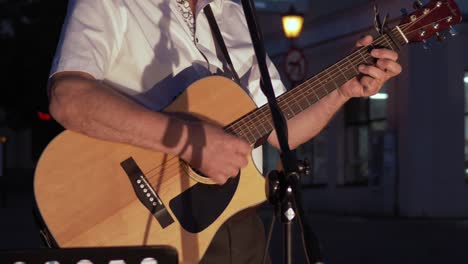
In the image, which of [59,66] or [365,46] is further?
[365,46]

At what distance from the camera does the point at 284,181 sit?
2607mm

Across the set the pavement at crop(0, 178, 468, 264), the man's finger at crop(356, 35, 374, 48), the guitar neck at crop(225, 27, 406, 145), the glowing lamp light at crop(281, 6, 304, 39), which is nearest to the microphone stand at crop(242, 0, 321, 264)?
the guitar neck at crop(225, 27, 406, 145)

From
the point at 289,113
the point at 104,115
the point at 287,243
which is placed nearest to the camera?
the point at 287,243

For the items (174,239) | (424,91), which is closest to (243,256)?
(174,239)

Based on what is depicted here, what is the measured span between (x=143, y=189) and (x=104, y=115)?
0.35 m

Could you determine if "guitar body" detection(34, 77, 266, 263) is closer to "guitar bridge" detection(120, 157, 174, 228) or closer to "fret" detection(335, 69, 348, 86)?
"guitar bridge" detection(120, 157, 174, 228)

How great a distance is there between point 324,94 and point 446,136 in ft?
43.5

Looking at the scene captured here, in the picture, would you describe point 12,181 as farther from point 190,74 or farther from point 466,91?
point 190,74

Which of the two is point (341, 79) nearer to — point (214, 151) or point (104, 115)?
point (214, 151)

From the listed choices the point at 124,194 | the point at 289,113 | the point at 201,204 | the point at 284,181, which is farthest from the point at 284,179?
the point at 289,113

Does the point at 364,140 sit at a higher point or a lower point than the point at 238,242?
lower

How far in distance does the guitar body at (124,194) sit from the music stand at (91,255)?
0.59 metres

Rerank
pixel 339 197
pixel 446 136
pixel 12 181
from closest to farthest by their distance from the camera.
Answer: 1. pixel 446 136
2. pixel 339 197
3. pixel 12 181

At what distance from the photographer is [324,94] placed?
3.59 m
